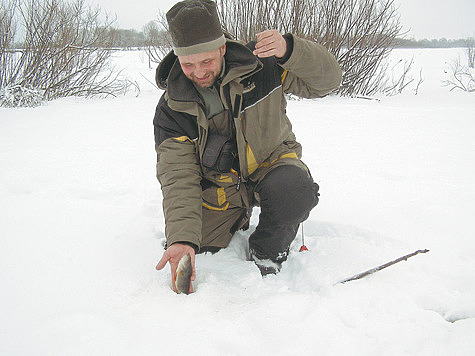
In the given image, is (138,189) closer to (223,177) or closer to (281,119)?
(223,177)

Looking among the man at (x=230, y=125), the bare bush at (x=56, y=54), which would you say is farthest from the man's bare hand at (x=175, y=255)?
the bare bush at (x=56, y=54)

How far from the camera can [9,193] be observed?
1938 millimetres

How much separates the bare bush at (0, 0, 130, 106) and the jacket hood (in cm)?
449

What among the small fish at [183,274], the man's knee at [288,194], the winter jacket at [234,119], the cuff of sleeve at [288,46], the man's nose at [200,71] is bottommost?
the small fish at [183,274]

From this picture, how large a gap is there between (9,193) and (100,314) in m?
1.27

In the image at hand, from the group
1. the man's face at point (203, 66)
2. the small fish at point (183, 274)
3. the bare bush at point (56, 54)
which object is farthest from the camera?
the bare bush at point (56, 54)

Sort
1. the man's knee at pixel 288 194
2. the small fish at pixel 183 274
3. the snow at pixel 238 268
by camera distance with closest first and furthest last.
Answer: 1. the snow at pixel 238 268
2. the small fish at pixel 183 274
3. the man's knee at pixel 288 194

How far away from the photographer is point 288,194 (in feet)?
4.57

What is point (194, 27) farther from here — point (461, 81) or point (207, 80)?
point (461, 81)

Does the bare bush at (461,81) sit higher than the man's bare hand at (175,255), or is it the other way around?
the man's bare hand at (175,255)

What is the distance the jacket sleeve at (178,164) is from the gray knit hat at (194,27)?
0.92ft

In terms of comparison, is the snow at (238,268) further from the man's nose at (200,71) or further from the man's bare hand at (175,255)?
the man's nose at (200,71)

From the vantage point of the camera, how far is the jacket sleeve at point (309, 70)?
1344 mm

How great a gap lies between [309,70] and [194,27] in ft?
1.64
